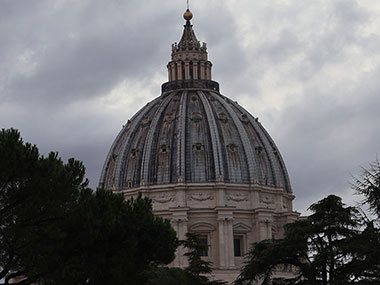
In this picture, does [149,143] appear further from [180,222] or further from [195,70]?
[195,70]

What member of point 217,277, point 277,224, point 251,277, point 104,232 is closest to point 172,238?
point 104,232

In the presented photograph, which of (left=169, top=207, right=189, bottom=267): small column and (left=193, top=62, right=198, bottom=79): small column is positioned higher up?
(left=193, top=62, right=198, bottom=79): small column

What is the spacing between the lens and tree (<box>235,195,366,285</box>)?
1602 inches

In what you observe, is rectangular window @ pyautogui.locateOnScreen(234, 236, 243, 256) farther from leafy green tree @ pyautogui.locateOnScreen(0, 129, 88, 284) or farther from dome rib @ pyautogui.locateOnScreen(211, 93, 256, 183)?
leafy green tree @ pyautogui.locateOnScreen(0, 129, 88, 284)

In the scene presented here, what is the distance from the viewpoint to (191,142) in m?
84.8

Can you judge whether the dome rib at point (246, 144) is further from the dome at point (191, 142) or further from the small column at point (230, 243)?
the small column at point (230, 243)

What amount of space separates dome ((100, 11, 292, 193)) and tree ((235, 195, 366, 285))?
124ft

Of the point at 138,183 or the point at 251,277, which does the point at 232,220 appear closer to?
the point at 138,183

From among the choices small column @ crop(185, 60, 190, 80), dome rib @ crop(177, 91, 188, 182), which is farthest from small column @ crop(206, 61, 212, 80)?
dome rib @ crop(177, 91, 188, 182)

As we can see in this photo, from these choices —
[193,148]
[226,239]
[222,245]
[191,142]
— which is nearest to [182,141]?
[191,142]

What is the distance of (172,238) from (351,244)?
25.0ft

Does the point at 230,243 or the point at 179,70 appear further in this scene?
the point at 179,70

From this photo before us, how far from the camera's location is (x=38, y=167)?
31.9 m

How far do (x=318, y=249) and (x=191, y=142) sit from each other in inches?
1690
